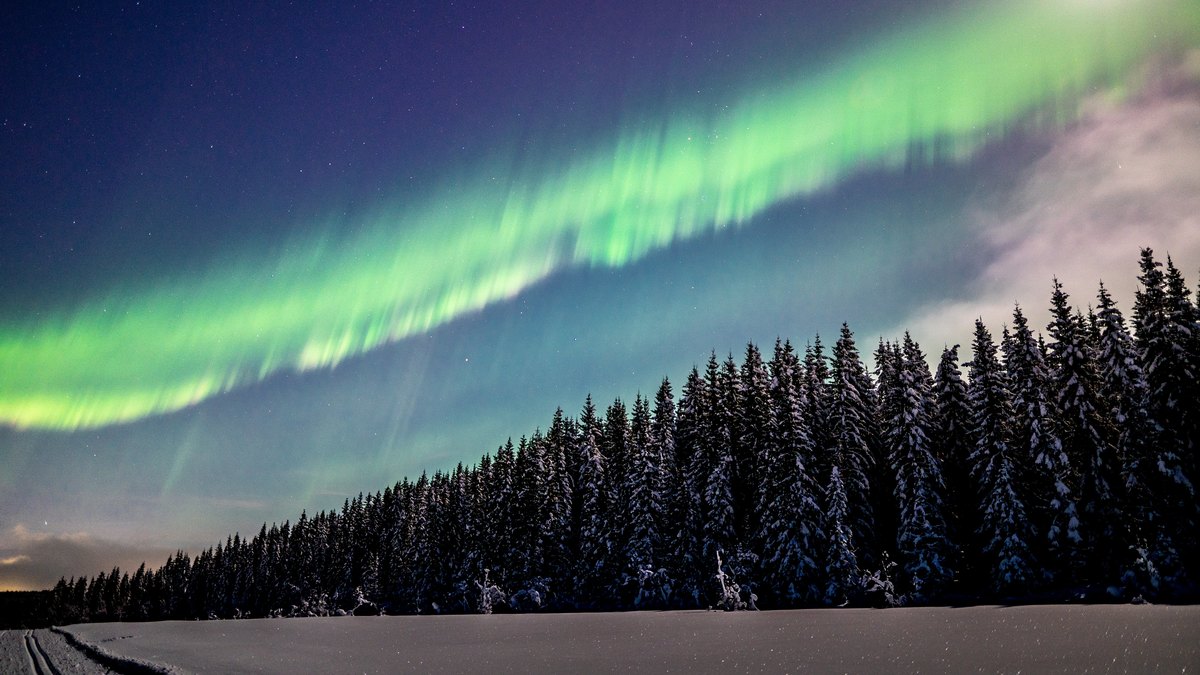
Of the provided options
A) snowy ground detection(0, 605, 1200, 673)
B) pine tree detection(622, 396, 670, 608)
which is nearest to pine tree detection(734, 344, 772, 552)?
pine tree detection(622, 396, 670, 608)

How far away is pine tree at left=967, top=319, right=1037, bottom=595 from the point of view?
114ft

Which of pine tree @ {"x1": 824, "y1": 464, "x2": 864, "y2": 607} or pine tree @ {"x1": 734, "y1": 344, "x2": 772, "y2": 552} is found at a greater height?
pine tree @ {"x1": 734, "y1": 344, "x2": 772, "y2": 552}

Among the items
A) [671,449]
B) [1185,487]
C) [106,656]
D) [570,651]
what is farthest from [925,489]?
[106,656]

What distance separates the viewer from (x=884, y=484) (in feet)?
151

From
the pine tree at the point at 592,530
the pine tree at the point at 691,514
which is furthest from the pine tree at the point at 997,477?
the pine tree at the point at 592,530

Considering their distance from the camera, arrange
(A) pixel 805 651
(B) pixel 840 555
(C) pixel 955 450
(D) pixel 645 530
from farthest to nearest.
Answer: (D) pixel 645 530
(C) pixel 955 450
(B) pixel 840 555
(A) pixel 805 651

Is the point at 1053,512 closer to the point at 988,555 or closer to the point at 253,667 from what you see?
the point at 988,555

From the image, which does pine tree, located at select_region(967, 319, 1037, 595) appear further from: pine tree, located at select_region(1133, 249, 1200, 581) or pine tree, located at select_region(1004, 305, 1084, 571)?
pine tree, located at select_region(1133, 249, 1200, 581)

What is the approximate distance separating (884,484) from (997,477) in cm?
976

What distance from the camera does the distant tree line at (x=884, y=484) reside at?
31953 millimetres

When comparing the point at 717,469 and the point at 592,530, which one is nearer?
the point at 717,469

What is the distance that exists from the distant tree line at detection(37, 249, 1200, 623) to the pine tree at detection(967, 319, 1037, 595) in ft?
0.39

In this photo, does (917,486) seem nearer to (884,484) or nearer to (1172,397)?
(884,484)

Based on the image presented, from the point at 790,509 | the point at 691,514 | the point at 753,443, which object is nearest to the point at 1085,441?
the point at 790,509
